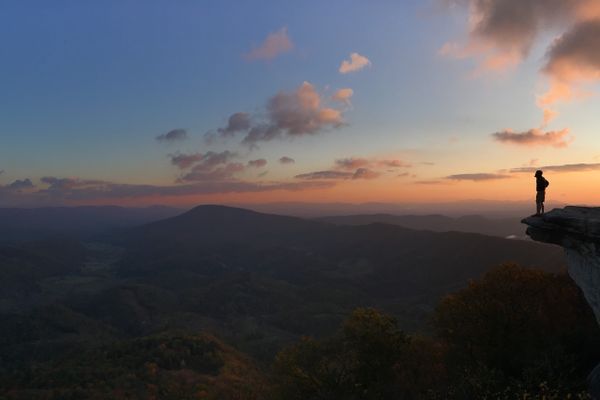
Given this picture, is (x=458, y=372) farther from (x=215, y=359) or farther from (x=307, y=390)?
(x=215, y=359)

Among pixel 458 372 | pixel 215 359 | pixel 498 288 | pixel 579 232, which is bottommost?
pixel 215 359

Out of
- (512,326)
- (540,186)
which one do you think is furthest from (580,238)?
(512,326)

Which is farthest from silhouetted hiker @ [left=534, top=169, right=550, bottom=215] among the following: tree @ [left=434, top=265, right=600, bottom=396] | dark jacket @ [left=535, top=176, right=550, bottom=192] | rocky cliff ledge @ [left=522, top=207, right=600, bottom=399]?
tree @ [left=434, top=265, right=600, bottom=396]

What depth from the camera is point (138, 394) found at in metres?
116

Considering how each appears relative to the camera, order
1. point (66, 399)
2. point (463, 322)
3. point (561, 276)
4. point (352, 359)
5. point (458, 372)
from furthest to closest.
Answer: point (66, 399) → point (352, 359) → point (561, 276) → point (463, 322) → point (458, 372)

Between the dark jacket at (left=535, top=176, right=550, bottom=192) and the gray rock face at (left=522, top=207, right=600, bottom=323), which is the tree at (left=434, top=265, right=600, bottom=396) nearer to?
the gray rock face at (left=522, top=207, right=600, bottom=323)

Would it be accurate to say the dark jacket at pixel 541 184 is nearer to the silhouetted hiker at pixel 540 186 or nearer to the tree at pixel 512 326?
the silhouetted hiker at pixel 540 186

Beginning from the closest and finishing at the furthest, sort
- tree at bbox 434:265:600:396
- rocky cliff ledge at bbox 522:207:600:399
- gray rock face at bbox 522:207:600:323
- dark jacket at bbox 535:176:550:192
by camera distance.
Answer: rocky cliff ledge at bbox 522:207:600:399 → gray rock face at bbox 522:207:600:323 → tree at bbox 434:265:600:396 → dark jacket at bbox 535:176:550:192

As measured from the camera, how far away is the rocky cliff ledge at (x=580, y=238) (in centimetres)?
2589

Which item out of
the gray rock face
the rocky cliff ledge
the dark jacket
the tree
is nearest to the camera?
the rocky cliff ledge

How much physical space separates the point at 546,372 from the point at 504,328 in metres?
14.2

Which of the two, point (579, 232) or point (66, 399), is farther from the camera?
point (66, 399)

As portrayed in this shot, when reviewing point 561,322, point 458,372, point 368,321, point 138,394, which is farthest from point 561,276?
point 138,394

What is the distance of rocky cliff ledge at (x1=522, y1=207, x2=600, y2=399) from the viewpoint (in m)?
25.9
